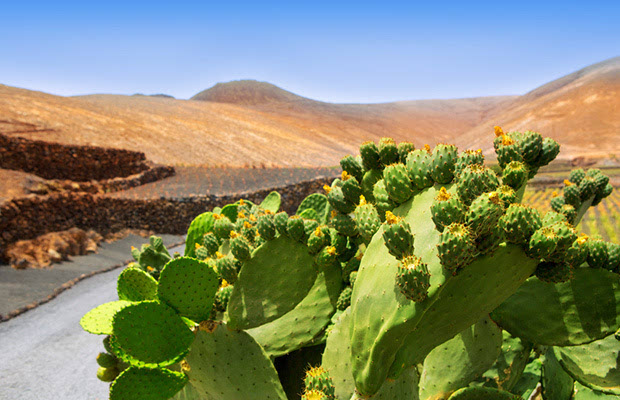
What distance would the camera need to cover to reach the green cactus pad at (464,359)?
165 cm

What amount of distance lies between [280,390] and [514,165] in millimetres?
1198

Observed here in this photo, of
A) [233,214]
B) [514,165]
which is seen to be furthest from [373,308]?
[233,214]

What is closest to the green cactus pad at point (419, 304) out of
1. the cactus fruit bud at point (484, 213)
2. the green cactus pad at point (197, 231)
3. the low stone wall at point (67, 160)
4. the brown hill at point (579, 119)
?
the cactus fruit bud at point (484, 213)

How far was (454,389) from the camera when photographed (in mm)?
1652

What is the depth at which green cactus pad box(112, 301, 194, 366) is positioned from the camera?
61.3 inches

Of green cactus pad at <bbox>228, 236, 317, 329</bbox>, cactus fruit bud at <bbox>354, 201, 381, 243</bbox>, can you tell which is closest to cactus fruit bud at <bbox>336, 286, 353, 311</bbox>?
green cactus pad at <bbox>228, 236, 317, 329</bbox>

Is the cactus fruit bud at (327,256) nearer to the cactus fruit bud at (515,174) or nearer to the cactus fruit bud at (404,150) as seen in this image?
the cactus fruit bud at (404,150)

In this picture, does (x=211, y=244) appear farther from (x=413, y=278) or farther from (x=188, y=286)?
(x=413, y=278)

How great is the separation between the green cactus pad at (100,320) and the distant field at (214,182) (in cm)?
1436

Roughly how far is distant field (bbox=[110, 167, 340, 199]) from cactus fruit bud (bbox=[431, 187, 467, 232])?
15.4 m

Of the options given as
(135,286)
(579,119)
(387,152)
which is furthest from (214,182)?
(579,119)

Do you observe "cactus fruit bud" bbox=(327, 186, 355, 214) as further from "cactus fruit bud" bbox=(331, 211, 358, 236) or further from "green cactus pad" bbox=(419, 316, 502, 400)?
"green cactus pad" bbox=(419, 316, 502, 400)

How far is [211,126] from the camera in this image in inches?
1702

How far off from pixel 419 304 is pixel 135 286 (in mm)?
1279
